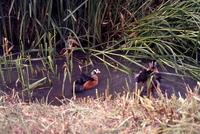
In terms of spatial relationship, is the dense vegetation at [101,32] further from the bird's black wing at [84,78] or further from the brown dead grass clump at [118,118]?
the brown dead grass clump at [118,118]

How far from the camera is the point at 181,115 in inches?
128

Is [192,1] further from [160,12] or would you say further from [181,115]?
[181,115]

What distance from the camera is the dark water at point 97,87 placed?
4.76 meters

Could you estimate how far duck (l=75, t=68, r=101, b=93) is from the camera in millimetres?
4789

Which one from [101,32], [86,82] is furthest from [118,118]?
[101,32]

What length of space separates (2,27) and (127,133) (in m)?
2.51

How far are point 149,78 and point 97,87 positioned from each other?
513 millimetres

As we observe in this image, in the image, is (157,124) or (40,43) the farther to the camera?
(40,43)

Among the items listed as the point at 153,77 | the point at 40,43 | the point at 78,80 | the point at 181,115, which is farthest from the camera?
the point at 40,43

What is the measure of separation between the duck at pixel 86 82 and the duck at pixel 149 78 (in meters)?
0.39

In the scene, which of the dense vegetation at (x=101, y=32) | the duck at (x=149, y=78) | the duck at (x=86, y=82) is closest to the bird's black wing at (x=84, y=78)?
the duck at (x=86, y=82)

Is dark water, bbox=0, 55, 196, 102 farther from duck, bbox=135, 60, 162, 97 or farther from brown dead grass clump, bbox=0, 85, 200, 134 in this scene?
brown dead grass clump, bbox=0, 85, 200, 134

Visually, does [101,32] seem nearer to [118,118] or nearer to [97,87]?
[97,87]

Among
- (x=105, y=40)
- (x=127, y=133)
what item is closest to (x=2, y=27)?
(x=105, y=40)
